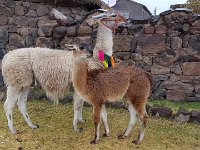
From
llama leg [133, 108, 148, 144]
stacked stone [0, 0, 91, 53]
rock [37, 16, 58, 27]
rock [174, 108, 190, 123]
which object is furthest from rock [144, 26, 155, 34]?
llama leg [133, 108, 148, 144]

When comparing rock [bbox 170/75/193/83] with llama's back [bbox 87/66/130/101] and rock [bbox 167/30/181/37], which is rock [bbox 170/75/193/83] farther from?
llama's back [bbox 87/66/130/101]

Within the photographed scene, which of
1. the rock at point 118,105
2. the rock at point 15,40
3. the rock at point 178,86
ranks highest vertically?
the rock at point 15,40

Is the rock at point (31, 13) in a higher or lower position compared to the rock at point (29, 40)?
higher

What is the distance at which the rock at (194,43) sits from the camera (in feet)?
24.6

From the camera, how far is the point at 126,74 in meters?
5.28

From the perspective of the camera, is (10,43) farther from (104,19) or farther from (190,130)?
(190,130)

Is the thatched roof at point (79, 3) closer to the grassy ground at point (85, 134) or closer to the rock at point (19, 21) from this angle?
the rock at point (19, 21)

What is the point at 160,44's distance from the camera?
7664 mm

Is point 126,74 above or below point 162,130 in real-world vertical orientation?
above

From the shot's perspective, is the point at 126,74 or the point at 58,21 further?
the point at 58,21

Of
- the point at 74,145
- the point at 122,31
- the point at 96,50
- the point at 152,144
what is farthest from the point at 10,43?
the point at 152,144

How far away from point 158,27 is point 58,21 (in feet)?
7.29

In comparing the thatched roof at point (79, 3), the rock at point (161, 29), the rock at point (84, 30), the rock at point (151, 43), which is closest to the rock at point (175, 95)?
the rock at point (151, 43)

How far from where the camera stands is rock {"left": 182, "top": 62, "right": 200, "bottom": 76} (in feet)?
24.9
